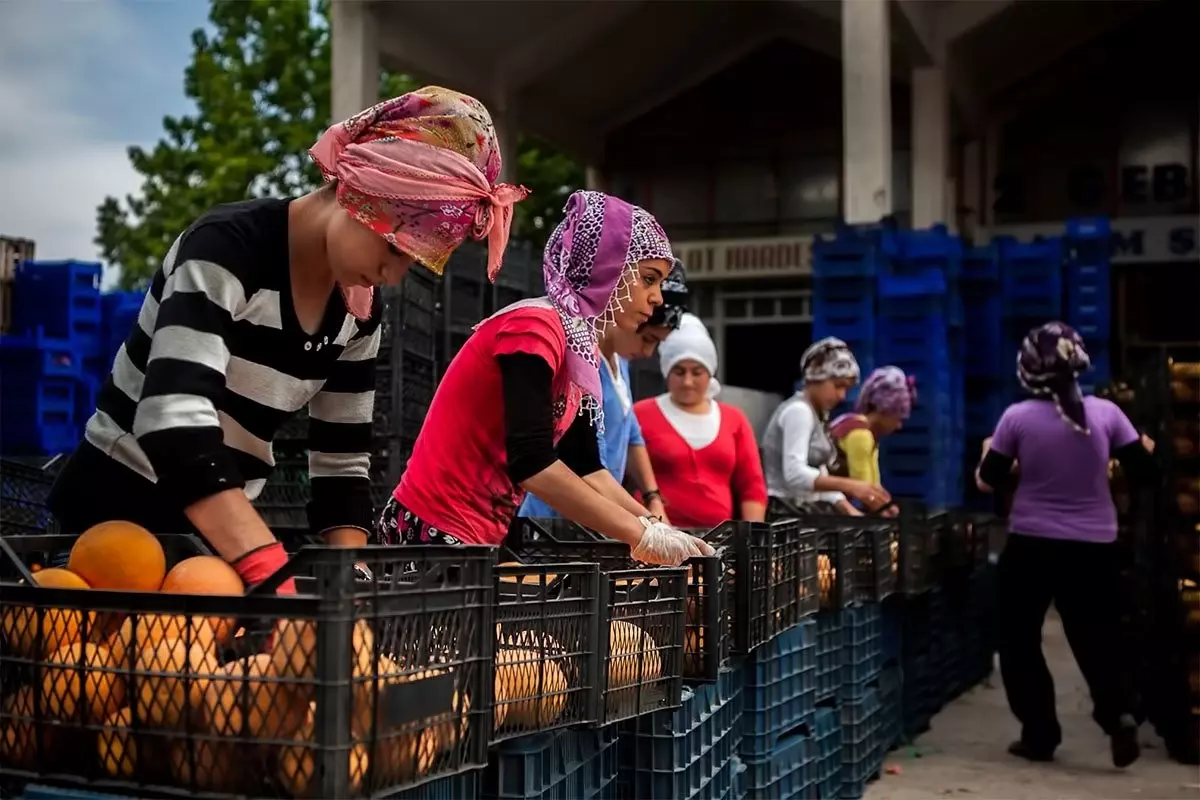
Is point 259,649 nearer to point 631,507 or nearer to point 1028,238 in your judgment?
point 631,507

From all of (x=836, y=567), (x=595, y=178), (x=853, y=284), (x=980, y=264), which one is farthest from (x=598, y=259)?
(x=595, y=178)

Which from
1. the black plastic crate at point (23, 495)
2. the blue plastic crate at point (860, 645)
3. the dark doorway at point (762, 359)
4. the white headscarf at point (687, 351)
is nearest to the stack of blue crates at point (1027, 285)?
the blue plastic crate at point (860, 645)

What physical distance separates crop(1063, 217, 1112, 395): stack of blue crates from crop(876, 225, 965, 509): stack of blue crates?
1437mm

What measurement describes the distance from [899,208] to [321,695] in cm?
2011

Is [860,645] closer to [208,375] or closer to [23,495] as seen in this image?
[23,495]

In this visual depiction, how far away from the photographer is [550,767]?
103 inches

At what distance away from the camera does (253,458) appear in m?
2.63

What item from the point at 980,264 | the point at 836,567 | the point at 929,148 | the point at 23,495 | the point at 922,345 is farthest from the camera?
the point at 929,148

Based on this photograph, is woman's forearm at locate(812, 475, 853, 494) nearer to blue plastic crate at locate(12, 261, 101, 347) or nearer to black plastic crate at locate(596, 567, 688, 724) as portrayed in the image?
black plastic crate at locate(596, 567, 688, 724)

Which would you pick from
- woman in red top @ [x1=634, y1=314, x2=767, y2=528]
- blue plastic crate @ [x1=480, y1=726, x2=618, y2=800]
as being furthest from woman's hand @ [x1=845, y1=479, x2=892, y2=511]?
blue plastic crate @ [x1=480, y1=726, x2=618, y2=800]

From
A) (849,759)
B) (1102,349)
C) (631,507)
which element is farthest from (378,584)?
(1102,349)

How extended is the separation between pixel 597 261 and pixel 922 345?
8842mm

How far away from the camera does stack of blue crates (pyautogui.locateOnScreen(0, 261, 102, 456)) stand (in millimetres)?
8945

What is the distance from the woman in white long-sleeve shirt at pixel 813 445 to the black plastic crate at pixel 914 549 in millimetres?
234
